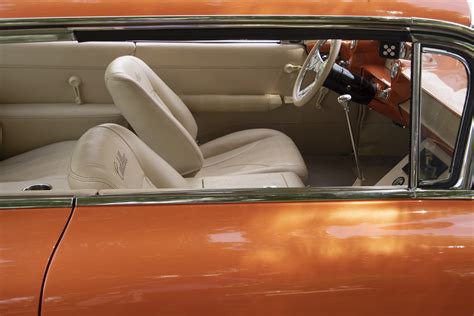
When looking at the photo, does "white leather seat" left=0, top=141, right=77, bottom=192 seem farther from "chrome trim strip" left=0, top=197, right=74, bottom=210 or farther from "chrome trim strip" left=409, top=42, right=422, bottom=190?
"chrome trim strip" left=409, top=42, right=422, bottom=190

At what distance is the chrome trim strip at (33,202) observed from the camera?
1.14m

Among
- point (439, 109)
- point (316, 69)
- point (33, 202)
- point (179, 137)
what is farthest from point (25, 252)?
point (316, 69)

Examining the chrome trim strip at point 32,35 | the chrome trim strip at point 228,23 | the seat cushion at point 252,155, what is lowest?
the seat cushion at point 252,155

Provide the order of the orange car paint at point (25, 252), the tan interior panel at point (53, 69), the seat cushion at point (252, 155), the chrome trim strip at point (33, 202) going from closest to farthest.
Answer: the orange car paint at point (25, 252), the chrome trim strip at point (33, 202), the seat cushion at point (252, 155), the tan interior panel at point (53, 69)

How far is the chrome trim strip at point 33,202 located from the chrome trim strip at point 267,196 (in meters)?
0.03

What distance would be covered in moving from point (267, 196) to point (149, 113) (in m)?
0.84

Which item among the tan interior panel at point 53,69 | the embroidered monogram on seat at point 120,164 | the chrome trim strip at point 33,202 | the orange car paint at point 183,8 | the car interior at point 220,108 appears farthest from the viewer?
the tan interior panel at point 53,69

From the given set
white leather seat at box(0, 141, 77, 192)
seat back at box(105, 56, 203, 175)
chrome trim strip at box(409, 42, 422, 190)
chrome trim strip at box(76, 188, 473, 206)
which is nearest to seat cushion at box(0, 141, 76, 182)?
white leather seat at box(0, 141, 77, 192)

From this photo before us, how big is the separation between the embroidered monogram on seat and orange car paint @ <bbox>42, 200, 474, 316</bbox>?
0.30m

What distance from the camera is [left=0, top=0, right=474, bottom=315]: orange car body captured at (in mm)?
1026

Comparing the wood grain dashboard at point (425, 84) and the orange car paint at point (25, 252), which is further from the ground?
the wood grain dashboard at point (425, 84)

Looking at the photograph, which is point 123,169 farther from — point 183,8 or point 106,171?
point 183,8

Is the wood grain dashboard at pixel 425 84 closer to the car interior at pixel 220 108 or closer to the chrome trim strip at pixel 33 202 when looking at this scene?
the car interior at pixel 220 108

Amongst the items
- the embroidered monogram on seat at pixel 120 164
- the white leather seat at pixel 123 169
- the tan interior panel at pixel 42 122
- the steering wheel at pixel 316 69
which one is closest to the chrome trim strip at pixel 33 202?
the white leather seat at pixel 123 169
